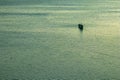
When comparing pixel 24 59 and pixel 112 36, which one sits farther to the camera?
pixel 112 36

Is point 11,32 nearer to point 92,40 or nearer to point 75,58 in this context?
point 92,40

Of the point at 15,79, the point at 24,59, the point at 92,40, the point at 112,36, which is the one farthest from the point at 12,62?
the point at 112,36

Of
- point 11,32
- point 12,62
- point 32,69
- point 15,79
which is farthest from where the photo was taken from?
point 11,32

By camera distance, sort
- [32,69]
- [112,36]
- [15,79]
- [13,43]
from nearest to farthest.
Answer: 1. [15,79]
2. [32,69]
3. [13,43]
4. [112,36]

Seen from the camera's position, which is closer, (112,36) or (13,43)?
(13,43)

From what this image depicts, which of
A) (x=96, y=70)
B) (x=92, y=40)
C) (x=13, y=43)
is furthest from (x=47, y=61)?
(x=92, y=40)

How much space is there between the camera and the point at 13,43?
1702 inches

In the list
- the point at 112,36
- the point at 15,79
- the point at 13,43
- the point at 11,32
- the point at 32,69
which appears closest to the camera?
the point at 15,79

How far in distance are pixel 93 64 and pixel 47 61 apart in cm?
438

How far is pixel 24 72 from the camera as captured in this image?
1212 inches

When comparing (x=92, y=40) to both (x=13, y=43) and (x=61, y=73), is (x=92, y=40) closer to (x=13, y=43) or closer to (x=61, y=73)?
(x=13, y=43)

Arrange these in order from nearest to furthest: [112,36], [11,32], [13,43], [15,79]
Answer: [15,79] < [13,43] < [112,36] < [11,32]

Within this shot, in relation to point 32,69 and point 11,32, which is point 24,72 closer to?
point 32,69

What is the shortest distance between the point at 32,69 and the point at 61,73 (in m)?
2.67
